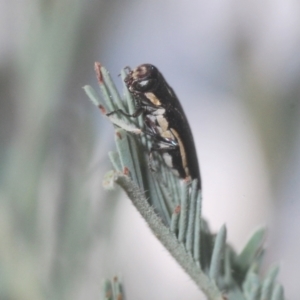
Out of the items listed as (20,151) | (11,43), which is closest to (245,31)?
(11,43)

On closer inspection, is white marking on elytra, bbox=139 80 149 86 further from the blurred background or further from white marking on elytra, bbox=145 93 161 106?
the blurred background

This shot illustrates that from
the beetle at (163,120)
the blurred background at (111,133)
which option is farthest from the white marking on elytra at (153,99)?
Result: the blurred background at (111,133)

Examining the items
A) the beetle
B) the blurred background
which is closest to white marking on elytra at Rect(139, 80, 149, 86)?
the beetle

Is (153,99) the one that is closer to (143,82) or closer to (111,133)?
(143,82)

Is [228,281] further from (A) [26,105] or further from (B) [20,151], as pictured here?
(A) [26,105]

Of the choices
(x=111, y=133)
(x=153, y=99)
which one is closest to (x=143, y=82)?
(x=153, y=99)

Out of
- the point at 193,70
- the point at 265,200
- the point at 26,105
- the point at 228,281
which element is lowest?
the point at 228,281
